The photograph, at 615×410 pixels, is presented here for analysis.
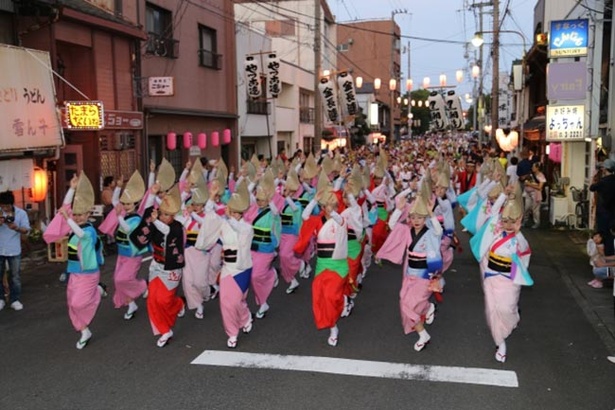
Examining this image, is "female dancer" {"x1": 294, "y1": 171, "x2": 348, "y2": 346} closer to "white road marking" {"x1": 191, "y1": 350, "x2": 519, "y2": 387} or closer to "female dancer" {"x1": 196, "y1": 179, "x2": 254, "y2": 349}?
"white road marking" {"x1": 191, "y1": 350, "x2": 519, "y2": 387}

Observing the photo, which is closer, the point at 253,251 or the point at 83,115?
the point at 253,251

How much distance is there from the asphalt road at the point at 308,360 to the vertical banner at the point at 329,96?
1662cm

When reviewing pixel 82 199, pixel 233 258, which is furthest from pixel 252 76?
pixel 233 258

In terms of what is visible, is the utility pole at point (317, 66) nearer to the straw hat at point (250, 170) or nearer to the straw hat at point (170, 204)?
the straw hat at point (250, 170)

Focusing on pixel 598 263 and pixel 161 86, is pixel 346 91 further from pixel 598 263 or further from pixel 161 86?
pixel 598 263

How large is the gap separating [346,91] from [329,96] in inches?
74.6

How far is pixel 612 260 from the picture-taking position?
24.7ft

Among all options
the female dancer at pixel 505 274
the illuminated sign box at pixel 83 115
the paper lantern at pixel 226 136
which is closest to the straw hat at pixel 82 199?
the female dancer at pixel 505 274

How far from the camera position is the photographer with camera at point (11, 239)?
7910mm

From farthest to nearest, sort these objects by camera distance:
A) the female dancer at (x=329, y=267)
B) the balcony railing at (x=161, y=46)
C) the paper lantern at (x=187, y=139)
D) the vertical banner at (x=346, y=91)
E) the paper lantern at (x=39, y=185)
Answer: the vertical banner at (x=346, y=91) → the paper lantern at (x=187, y=139) → the balcony railing at (x=161, y=46) → the paper lantern at (x=39, y=185) → the female dancer at (x=329, y=267)

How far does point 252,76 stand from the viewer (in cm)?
2139

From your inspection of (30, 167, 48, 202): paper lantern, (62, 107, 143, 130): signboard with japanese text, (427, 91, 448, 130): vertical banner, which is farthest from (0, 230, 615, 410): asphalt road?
(427, 91, 448, 130): vertical banner

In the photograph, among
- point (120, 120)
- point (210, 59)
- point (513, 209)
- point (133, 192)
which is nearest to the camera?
point (513, 209)

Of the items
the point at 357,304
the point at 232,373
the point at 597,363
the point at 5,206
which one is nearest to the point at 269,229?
the point at 357,304
